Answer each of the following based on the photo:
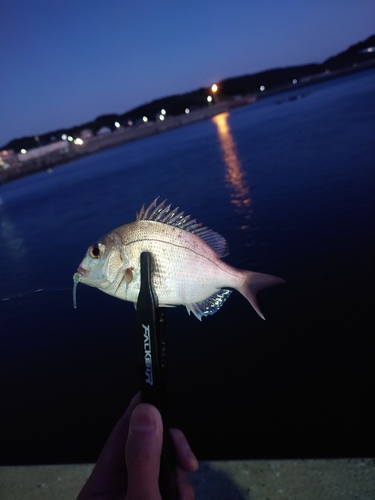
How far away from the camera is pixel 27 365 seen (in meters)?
7.15

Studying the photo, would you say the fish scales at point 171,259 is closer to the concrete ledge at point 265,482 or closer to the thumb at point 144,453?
the thumb at point 144,453

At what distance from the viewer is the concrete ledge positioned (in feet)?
8.84

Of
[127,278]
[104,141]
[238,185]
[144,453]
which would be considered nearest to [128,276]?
[127,278]

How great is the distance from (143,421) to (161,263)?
67 centimetres

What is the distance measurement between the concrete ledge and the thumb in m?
A: 1.92

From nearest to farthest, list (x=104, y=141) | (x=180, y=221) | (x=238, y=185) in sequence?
1. (x=180, y=221)
2. (x=238, y=185)
3. (x=104, y=141)

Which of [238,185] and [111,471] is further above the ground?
[111,471]

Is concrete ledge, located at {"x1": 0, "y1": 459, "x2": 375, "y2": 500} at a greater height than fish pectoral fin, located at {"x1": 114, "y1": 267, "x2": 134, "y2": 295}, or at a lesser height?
lesser


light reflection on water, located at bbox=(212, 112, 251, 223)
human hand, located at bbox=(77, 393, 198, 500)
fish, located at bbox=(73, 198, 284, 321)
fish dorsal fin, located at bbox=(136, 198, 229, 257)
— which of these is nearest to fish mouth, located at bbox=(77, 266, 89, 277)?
fish, located at bbox=(73, 198, 284, 321)

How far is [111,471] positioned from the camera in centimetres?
171

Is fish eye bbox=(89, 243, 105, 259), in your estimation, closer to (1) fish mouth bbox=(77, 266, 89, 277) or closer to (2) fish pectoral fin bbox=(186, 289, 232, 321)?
(1) fish mouth bbox=(77, 266, 89, 277)

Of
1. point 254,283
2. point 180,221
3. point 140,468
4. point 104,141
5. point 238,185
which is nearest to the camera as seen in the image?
point 140,468

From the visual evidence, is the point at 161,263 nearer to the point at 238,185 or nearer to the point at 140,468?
the point at 140,468

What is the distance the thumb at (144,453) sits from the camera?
52.7 inches
